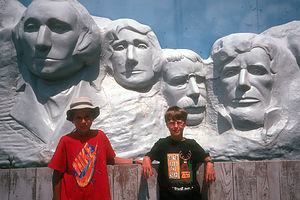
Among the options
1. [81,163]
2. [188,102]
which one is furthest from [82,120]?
[188,102]

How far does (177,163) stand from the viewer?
5.39 feet

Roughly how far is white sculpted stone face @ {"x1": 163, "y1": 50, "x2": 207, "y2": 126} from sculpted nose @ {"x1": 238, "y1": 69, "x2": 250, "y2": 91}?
0.51 meters

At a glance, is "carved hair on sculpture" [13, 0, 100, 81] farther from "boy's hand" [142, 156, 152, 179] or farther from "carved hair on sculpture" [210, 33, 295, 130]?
"boy's hand" [142, 156, 152, 179]

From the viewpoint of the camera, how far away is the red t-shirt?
156 cm

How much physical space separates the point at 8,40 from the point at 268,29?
340cm

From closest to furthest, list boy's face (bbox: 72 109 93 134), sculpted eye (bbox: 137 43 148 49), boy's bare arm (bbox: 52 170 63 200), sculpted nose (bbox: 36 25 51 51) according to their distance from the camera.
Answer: boy's bare arm (bbox: 52 170 63 200) → boy's face (bbox: 72 109 93 134) → sculpted nose (bbox: 36 25 51 51) → sculpted eye (bbox: 137 43 148 49)

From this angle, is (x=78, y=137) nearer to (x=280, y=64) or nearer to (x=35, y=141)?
(x=35, y=141)

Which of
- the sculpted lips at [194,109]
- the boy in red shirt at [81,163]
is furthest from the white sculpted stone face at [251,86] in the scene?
the boy in red shirt at [81,163]

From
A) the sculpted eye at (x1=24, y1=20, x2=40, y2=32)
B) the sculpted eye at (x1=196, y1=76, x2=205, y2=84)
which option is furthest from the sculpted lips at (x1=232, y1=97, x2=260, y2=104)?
the sculpted eye at (x1=24, y1=20, x2=40, y2=32)

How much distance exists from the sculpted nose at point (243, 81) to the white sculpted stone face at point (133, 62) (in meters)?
1.10

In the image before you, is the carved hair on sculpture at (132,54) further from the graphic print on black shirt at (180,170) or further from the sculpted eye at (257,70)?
the graphic print on black shirt at (180,170)

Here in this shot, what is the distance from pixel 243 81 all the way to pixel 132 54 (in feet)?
4.51

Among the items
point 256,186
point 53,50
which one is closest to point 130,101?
point 53,50

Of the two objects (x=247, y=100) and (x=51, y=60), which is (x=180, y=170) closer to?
(x=247, y=100)
